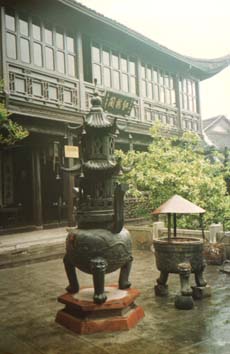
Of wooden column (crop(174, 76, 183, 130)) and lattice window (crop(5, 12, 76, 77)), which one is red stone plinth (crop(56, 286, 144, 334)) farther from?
wooden column (crop(174, 76, 183, 130))

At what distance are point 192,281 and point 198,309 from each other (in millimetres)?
1601

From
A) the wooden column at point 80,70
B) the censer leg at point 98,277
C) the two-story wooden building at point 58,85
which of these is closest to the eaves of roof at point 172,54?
the two-story wooden building at point 58,85

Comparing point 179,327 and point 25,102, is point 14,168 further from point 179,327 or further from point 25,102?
point 179,327

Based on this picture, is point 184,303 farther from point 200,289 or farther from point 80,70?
point 80,70

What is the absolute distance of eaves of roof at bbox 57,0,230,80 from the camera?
12.4 metres

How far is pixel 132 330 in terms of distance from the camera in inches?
183

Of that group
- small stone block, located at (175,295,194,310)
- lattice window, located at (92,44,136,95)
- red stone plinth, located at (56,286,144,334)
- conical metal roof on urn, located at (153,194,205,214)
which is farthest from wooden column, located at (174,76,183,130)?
red stone plinth, located at (56,286,144,334)

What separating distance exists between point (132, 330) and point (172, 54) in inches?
567

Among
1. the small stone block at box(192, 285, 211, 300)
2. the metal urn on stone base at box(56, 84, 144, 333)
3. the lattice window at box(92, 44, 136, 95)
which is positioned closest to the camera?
A: the metal urn on stone base at box(56, 84, 144, 333)

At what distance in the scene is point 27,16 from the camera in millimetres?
11828

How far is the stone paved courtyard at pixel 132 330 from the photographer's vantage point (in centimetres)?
411

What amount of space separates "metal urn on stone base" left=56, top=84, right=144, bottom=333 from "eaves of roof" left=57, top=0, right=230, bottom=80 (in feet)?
26.8

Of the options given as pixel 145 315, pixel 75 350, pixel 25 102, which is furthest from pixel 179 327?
pixel 25 102

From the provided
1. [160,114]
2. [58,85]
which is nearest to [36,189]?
[58,85]
